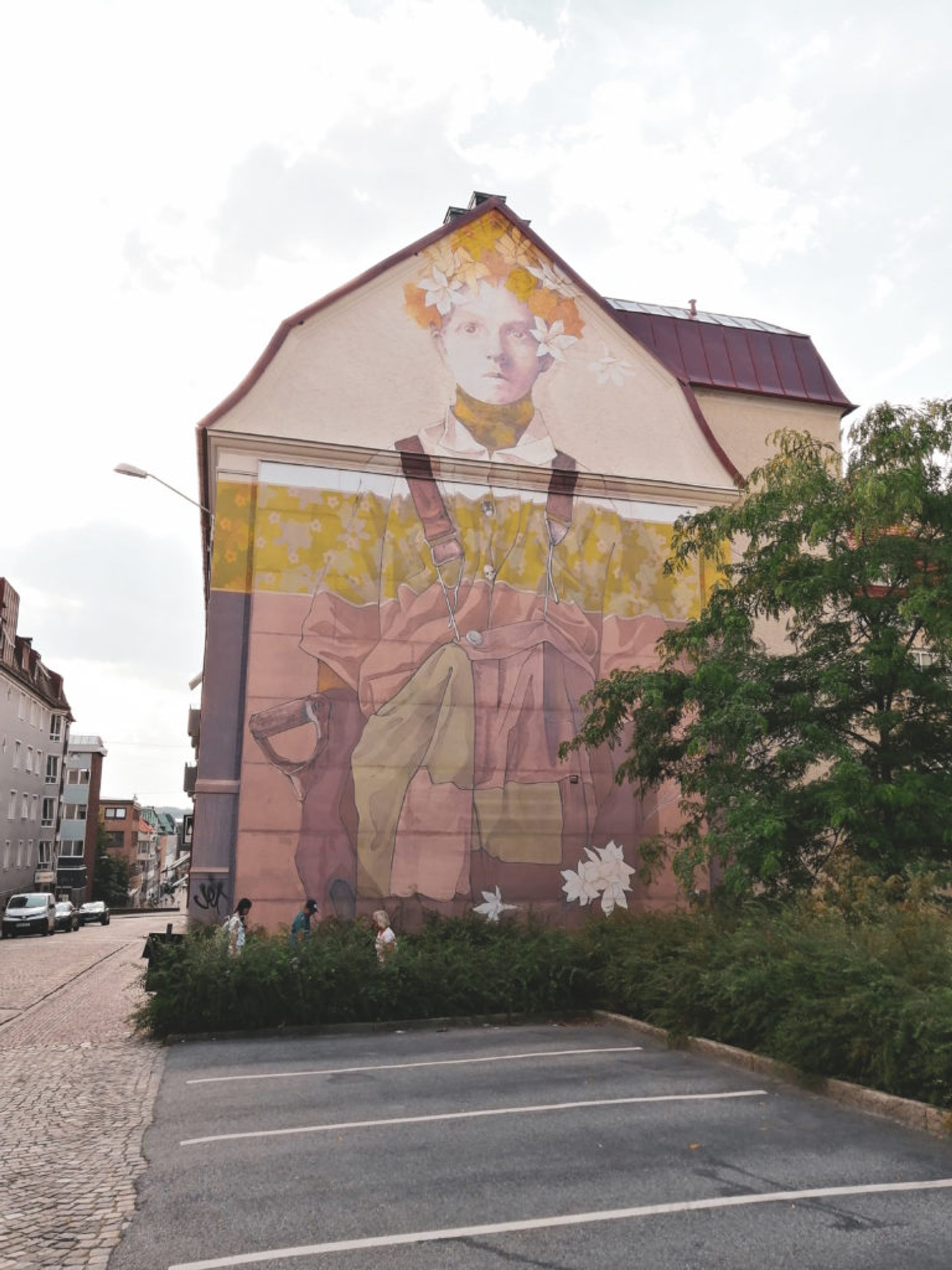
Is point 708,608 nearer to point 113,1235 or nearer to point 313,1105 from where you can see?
point 313,1105

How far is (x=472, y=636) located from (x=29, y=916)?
34080 millimetres

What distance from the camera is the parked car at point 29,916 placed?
43.9 m

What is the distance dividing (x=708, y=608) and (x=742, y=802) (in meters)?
3.26

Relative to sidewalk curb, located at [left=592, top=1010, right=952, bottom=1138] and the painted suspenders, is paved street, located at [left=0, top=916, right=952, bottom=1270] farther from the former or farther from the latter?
the painted suspenders

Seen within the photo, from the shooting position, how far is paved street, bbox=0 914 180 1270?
19.6 ft

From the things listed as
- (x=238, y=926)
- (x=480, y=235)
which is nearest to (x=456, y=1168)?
(x=238, y=926)

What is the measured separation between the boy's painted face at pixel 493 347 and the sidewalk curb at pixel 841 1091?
498 inches

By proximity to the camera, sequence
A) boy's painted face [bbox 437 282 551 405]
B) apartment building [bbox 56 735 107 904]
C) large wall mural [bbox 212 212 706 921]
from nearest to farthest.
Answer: large wall mural [bbox 212 212 706 921] → boy's painted face [bbox 437 282 551 405] → apartment building [bbox 56 735 107 904]

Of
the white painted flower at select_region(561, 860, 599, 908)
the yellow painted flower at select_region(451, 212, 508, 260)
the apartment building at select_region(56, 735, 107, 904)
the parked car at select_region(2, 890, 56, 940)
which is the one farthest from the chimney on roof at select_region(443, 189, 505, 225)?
the apartment building at select_region(56, 735, 107, 904)

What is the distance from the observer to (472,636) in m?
18.9

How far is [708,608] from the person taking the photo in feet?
48.9

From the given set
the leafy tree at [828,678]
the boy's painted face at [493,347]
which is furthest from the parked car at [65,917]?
the leafy tree at [828,678]

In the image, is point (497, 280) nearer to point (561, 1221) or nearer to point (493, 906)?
point (493, 906)

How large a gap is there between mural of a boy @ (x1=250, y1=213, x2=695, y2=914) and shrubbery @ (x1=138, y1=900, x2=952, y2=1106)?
1.57 metres
